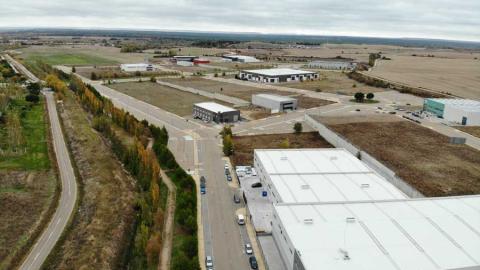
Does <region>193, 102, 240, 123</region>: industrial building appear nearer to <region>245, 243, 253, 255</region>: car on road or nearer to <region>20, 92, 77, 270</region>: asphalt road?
<region>20, 92, 77, 270</region>: asphalt road

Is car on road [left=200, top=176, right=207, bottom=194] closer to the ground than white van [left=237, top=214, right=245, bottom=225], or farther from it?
farther from it

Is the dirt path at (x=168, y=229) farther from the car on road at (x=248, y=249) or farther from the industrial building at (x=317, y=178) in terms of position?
the industrial building at (x=317, y=178)

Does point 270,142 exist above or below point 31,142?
above

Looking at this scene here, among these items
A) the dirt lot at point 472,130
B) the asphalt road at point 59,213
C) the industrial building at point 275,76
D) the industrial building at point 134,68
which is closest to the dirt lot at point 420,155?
the dirt lot at point 472,130

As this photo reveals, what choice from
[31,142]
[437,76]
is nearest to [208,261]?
[31,142]

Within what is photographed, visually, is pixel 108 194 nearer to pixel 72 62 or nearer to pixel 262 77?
pixel 262 77

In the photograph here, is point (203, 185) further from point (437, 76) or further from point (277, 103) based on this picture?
point (437, 76)

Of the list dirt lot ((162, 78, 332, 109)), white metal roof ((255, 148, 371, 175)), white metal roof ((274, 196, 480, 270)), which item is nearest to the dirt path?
white metal roof ((274, 196, 480, 270))
